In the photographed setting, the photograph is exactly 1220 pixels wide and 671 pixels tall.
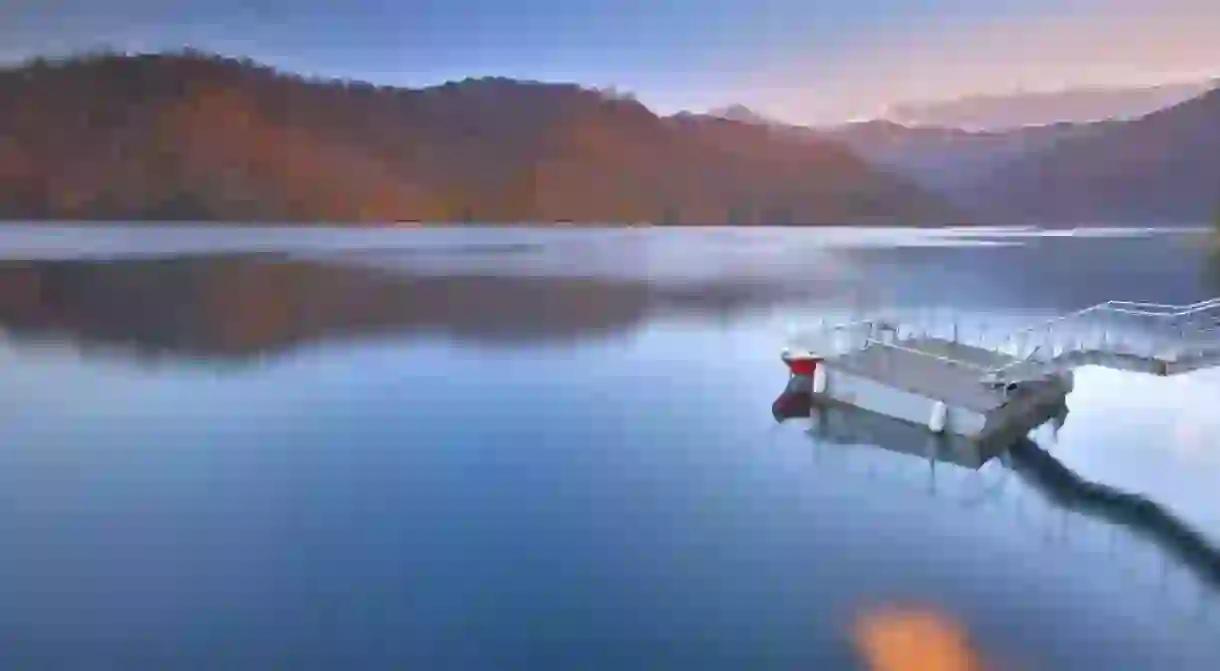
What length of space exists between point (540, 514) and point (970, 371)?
17.9ft

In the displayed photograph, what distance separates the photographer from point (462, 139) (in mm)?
97438

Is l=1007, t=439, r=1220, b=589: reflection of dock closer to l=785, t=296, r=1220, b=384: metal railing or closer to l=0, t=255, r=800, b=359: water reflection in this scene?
l=785, t=296, r=1220, b=384: metal railing

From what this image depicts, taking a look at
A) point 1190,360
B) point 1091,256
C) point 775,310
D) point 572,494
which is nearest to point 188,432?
point 572,494

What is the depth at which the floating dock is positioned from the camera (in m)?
9.24

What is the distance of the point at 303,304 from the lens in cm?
2294

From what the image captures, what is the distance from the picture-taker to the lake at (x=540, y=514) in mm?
5336

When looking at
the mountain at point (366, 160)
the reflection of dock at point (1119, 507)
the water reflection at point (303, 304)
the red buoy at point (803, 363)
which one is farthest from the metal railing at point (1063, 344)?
the mountain at point (366, 160)


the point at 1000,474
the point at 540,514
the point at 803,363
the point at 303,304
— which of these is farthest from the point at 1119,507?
the point at 303,304

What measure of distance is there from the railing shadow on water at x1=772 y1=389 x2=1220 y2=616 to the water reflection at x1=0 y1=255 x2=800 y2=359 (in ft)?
27.2

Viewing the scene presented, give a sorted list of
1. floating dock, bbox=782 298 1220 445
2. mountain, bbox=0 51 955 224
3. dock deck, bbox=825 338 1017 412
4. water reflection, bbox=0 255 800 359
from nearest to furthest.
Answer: floating dock, bbox=782 298 1220 445 < dock deck, bbox=825 338 1017 412 < water reflection, bbox=0 255 800 359 < mountain, bbox=0 51 955 224

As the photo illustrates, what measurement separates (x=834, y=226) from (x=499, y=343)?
85.3 meters

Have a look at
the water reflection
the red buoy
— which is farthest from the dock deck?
the water reflection

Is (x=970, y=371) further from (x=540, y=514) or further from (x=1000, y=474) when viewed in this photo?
(x=540, y=514)

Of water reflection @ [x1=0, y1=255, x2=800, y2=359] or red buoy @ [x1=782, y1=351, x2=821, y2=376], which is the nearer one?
red buoy @ [x1=782, y1=351, x2=821, y2=376]
